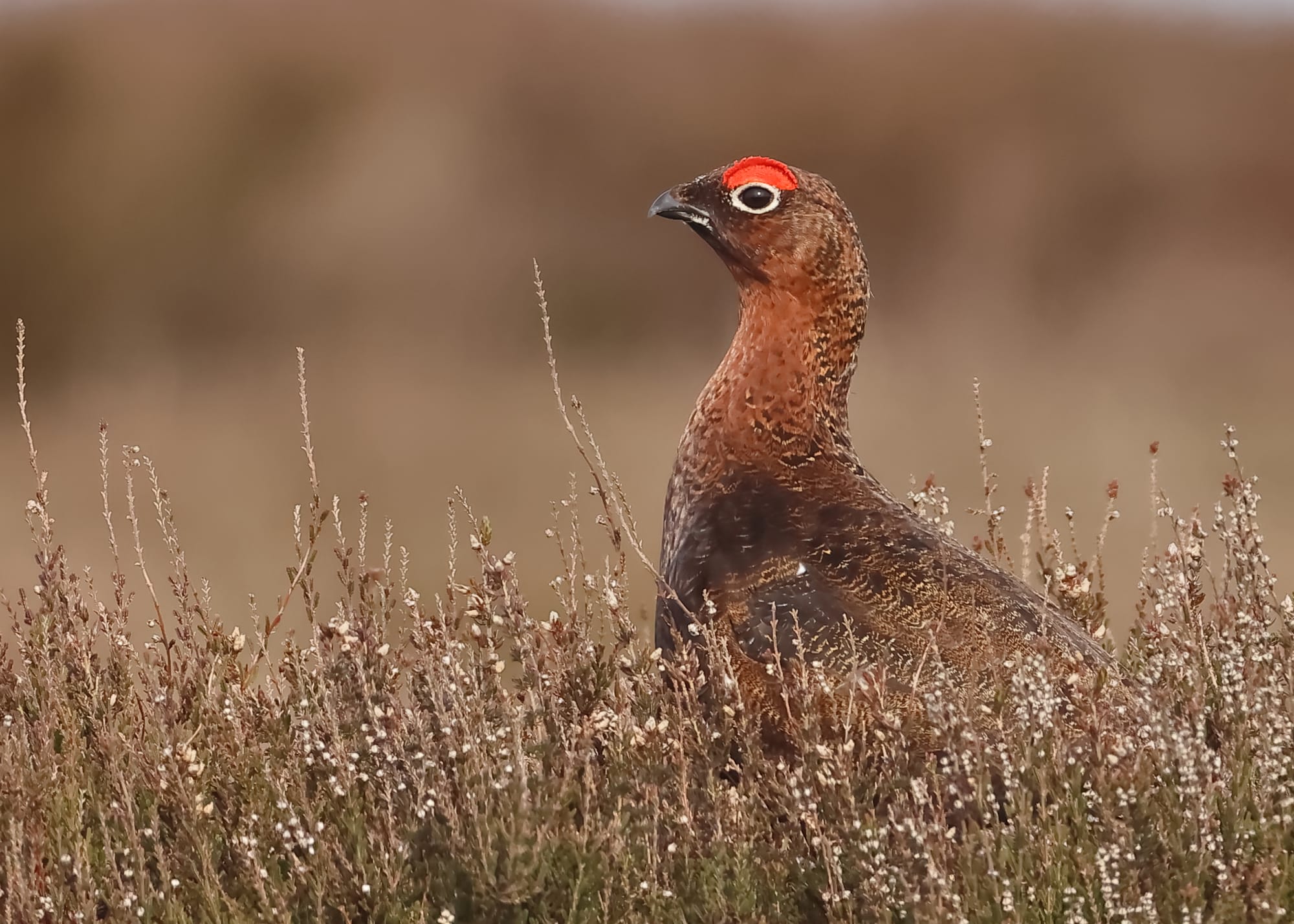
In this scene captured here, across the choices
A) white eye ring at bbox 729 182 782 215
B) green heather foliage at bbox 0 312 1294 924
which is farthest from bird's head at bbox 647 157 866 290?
green heather foliage at bbox 0 312 1294 924

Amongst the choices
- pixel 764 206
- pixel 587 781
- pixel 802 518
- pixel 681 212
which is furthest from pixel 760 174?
pixel 587 781

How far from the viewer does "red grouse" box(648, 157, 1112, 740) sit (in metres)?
4.07

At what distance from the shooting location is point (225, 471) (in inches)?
477

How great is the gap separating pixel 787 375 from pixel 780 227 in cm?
51

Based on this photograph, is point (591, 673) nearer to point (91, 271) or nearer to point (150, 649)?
point (150, 649)

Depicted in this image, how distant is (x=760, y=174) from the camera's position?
5262mm

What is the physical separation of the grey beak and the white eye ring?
5.2 inches

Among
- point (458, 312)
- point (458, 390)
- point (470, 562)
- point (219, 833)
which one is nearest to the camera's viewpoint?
point (219, 833)

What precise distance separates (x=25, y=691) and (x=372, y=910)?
4.69 ft

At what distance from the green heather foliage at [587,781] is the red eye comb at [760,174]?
150cm

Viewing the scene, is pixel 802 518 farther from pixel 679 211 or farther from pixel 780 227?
pixel 679 211

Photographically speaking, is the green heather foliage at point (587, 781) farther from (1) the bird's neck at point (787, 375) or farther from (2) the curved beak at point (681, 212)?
(2) the curved beak at point (681, 212)

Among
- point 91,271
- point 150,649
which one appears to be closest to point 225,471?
point 91,271

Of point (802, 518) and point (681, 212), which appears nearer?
point (802, 518)
